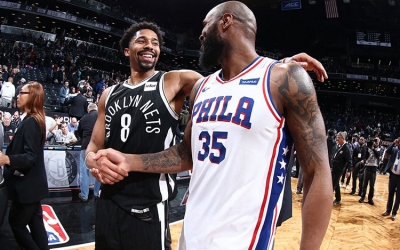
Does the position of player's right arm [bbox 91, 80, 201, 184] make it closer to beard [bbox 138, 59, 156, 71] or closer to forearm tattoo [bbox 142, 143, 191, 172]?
forearm tattoo [bbox 142, 143, 191, 172]

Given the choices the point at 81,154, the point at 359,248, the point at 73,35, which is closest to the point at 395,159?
the point at 359,248

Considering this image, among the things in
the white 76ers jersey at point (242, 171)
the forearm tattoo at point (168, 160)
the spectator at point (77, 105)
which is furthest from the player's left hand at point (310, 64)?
the spectator at point (77, 105)

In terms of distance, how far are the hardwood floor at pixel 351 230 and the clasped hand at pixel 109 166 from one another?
2.49 meters

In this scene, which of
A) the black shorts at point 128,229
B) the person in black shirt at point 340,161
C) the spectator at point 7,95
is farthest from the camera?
the spectator at point 7,95

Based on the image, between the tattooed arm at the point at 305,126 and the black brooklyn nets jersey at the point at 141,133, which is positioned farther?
the black brooklyn nets jersey at the point at 141,133

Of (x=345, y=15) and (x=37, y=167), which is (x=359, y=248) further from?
(x=345, y=15)

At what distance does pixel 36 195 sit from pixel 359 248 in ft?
14.2

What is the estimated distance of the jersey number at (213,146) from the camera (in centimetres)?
126

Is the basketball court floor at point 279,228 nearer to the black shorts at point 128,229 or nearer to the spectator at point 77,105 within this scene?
the black shorts at point 128,229

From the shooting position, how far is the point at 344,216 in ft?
20.9

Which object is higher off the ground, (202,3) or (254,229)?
(202,3)

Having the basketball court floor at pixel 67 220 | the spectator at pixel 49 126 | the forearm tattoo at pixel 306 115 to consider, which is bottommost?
the basketball court floor at pixel 67 220

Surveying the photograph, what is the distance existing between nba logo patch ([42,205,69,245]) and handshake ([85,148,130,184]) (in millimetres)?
2691

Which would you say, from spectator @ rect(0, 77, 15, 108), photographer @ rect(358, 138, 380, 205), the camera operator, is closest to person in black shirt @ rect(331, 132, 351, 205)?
photographer @ rect(358, 138, 380, 205)
